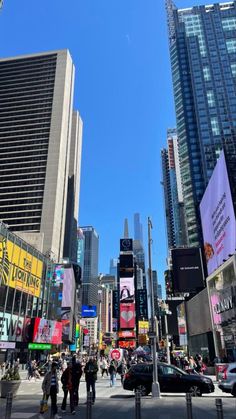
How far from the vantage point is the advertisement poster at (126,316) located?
91.0 m

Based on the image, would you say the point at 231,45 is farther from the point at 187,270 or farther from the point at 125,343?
the point at 125,343

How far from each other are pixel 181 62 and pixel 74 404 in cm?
16871

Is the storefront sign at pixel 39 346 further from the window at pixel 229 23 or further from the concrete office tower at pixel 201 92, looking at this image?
the window at pixel 229 23

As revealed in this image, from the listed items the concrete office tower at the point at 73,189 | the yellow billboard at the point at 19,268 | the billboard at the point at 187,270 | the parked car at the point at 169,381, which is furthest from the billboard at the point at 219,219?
the concrete office tower at the point at 73,189

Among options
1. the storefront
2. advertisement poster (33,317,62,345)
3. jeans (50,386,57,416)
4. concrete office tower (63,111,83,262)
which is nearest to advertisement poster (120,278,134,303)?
advertisement poster (33,317,62,345)

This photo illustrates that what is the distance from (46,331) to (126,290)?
42794 mm

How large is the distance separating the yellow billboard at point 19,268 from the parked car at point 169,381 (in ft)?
81.3

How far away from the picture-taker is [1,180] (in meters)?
142

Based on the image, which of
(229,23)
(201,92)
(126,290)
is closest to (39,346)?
(126,290)

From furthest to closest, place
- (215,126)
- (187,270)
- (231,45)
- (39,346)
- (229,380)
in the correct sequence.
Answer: (231,45) < (215,126) < (187,270) < (39,346) < (229,380)

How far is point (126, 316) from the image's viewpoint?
91.5 meters

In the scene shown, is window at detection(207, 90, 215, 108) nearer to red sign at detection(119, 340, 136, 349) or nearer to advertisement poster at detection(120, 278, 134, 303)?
advertisement poster at detection(120, 278, 134, 303)

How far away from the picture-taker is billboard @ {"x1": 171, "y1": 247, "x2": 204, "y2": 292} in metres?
62.8

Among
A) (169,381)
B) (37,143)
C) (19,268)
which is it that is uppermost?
(37,143)
